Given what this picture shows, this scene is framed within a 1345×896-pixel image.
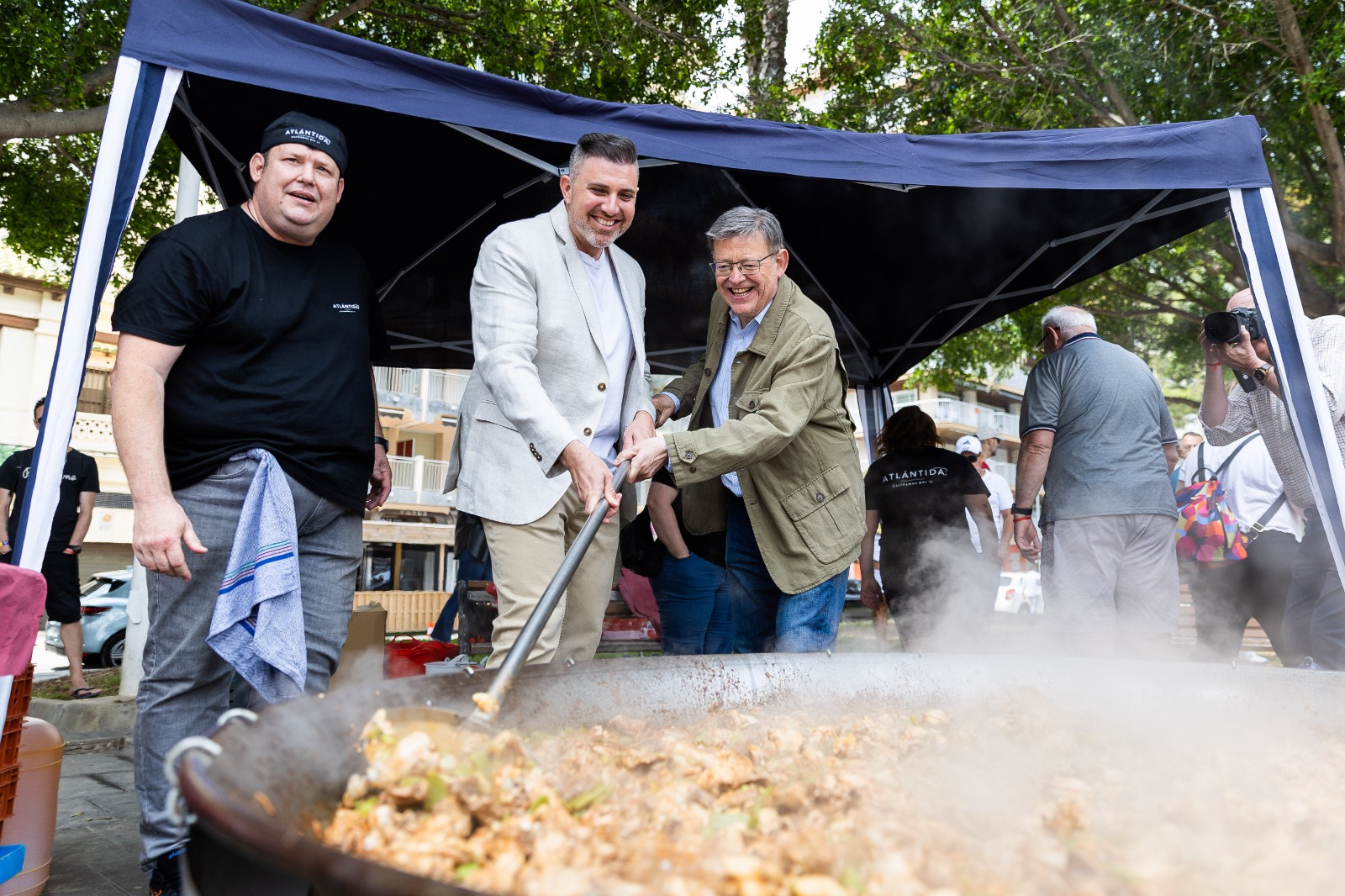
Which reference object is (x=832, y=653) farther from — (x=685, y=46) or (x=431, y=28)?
(x=685, y=46)

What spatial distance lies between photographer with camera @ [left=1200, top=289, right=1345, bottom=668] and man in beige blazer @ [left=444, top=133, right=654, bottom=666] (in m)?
2.22

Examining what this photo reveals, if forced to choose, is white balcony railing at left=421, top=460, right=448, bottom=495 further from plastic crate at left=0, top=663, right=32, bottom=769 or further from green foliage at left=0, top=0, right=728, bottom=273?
plastic crate at left=0, top=663, right=32, bottom=769

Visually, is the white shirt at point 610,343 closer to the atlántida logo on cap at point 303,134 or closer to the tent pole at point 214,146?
the atlántida logo on cap at point 303,134

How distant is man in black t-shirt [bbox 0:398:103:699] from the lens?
19.8ft

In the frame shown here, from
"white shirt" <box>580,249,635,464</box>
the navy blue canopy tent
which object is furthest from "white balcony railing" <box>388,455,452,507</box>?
"white shirt" <box>580,249,635,464</box>

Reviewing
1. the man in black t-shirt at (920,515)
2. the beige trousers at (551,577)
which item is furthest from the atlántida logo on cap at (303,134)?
the man in black t-shirt at (920,515)

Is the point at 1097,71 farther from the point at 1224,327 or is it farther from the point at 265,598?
the point at 265,598

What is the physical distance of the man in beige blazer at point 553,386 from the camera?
2.41 meters

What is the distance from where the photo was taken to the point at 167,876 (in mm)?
2080

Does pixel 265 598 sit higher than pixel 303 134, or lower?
lower

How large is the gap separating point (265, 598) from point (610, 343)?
1.20 meters

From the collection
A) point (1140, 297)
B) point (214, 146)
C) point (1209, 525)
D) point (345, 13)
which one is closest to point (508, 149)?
point (214, 146)

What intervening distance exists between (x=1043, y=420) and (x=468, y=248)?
120 inches

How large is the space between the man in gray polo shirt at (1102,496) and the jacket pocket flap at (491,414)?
2509mm
